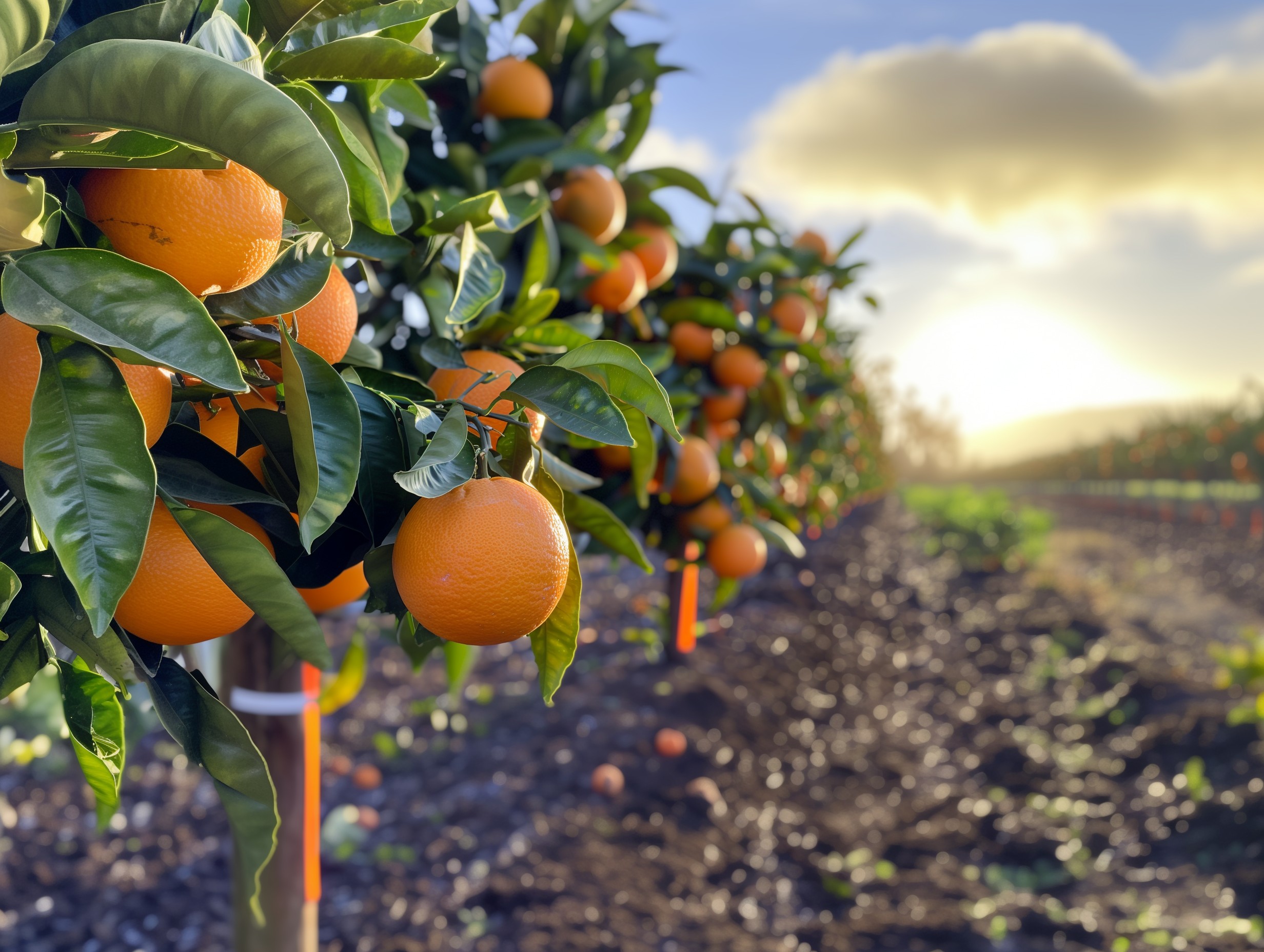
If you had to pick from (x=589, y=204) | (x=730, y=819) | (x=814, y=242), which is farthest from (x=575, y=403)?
(x=730, y=819)

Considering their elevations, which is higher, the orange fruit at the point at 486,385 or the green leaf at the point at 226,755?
the orange fruit at the point at 486,385

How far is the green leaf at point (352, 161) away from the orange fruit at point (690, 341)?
1195 mm

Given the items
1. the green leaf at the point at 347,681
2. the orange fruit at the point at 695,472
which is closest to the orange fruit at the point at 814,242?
the orange fruit at the point at 695,472

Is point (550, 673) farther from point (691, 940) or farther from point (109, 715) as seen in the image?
point (691, 940)

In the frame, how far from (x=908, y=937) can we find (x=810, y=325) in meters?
1.78

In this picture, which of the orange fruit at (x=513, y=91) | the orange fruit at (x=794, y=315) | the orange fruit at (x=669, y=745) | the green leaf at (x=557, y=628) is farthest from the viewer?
the orange fruit at (x=669, y=745)

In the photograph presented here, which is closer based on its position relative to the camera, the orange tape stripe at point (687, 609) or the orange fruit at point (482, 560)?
the orange fruit at point (482, 560)

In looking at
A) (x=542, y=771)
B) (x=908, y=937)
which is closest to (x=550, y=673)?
(x=908, y=937)

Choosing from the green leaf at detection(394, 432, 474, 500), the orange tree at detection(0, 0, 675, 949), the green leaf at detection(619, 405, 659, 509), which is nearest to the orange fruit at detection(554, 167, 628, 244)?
the green leaf at detection(619, 405, 659, 509)

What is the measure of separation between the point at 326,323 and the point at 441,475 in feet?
0.58

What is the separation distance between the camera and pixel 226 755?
586 millimetres

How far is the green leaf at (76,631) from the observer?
0.56 meters

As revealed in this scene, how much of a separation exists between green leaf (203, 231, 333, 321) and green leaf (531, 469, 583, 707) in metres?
0.22

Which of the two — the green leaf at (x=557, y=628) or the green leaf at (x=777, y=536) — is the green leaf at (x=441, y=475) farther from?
the green leaf at (x=777, y=536)
